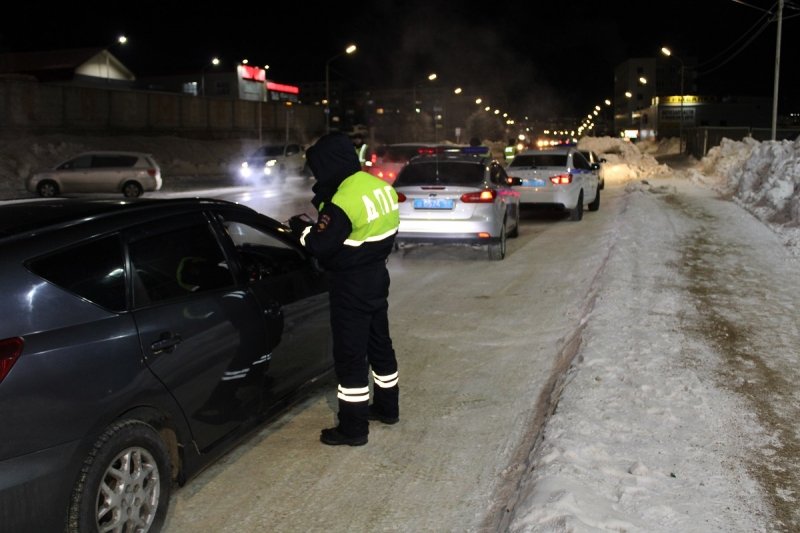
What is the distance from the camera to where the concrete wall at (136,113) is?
34.3 meters

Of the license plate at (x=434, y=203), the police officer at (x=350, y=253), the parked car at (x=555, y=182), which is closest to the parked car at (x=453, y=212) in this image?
the license plate at (x=434, y=203)

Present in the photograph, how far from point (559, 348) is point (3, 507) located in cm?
499

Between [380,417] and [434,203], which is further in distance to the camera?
[434,203]

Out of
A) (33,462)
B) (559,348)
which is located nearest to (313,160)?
(33,462)

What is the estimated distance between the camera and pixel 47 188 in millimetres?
24328

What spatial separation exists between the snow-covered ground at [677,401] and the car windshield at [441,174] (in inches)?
98.2

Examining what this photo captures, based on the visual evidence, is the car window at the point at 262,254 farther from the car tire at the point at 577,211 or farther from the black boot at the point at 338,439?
the car tire at the point at 577,211

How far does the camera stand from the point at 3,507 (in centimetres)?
270

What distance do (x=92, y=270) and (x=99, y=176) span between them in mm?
23521

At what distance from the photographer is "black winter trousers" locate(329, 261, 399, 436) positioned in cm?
459

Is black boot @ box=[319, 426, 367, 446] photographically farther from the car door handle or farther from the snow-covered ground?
the car door handle

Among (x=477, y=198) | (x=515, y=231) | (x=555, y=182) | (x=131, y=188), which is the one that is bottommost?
(x=515, y=231)

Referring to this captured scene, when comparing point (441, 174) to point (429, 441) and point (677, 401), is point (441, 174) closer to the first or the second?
point (677, 401)

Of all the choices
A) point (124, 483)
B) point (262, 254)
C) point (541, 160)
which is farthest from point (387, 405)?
point (541, 160)
